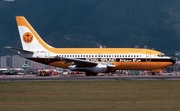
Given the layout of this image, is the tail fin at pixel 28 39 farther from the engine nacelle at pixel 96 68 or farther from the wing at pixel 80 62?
the engine nacelle at pixel 96 68

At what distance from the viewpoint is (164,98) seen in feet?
125

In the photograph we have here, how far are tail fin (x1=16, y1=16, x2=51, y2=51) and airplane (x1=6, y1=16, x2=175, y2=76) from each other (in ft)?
1.42

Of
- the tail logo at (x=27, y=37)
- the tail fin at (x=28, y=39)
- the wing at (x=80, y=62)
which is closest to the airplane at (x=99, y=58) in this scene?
the wing at (x=80, y=62)

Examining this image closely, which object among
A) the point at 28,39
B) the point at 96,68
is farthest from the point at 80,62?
the point at 28,39

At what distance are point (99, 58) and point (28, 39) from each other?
965 centimetres

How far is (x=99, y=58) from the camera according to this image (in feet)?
256

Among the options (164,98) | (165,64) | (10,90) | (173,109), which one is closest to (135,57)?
(165,64)

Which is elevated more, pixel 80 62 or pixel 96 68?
pixel 80 62

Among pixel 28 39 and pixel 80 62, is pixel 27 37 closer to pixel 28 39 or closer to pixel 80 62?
pixel 28 39

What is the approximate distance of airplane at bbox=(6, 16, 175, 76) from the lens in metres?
77.3

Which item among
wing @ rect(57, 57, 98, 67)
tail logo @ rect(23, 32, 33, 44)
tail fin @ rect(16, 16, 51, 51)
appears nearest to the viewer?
wing @ rect(57, 57, 98, 67)

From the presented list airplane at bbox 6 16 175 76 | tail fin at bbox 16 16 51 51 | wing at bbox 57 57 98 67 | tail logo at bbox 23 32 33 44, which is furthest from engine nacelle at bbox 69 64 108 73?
tail logo at bbox 23 32 33 44

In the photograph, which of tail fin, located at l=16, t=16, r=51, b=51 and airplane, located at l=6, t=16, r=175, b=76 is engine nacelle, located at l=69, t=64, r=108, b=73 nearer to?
airplane, located at l=6, t=16, r=175, b=76

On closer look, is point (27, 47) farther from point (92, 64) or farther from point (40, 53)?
point (92, 64)
